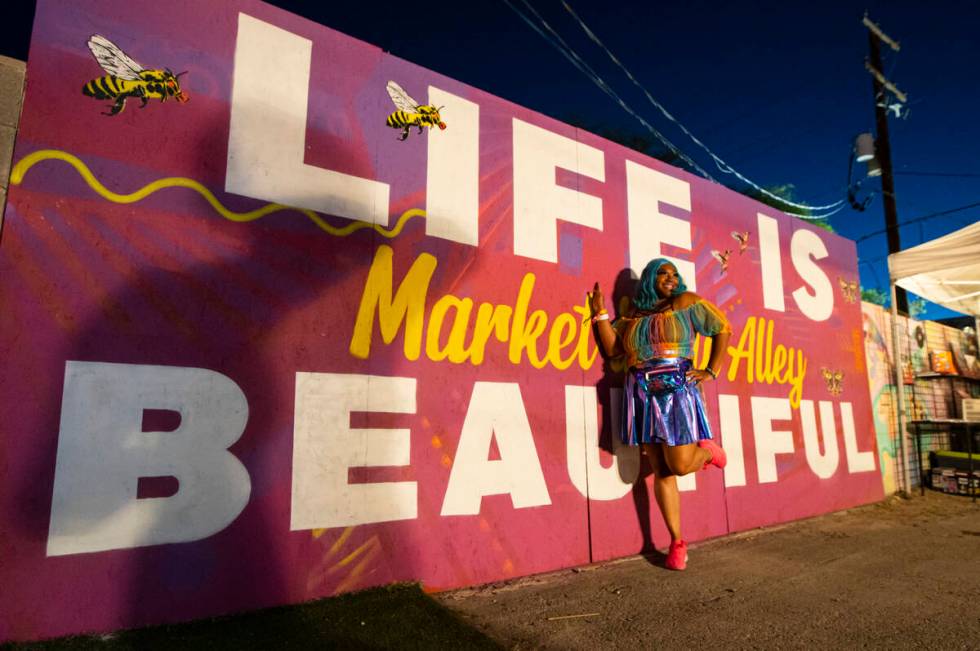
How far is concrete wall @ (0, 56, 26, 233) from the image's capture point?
7.07 ft

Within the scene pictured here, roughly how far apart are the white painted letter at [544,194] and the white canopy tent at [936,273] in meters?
4.49

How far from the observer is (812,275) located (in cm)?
586

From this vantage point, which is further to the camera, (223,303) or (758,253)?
(758,253)

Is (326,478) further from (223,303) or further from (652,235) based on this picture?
(652,235)

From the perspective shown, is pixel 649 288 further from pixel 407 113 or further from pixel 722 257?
pixel 407 113

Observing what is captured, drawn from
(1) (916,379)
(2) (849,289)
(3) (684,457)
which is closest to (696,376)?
(3) (684,457)

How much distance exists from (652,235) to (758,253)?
1.51 m

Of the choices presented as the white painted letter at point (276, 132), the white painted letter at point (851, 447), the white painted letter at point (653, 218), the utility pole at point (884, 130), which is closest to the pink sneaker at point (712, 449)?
the white painted letter at point (653, 218)

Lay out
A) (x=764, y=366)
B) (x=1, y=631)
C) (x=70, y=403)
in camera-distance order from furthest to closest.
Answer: (x=764, y=366), (x=70, y=403), (x=1, y=631)

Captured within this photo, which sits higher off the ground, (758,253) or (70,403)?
(758,253)

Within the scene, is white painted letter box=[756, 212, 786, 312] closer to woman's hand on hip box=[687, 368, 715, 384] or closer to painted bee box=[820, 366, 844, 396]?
painted bee box=[820, 366, 844, 396]

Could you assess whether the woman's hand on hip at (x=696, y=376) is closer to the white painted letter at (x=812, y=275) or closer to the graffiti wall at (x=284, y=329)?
the graffiti wall at (x=284, y=329)

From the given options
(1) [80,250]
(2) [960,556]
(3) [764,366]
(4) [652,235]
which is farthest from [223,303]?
(2) [960,556]

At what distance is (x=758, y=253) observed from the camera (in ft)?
17.2
